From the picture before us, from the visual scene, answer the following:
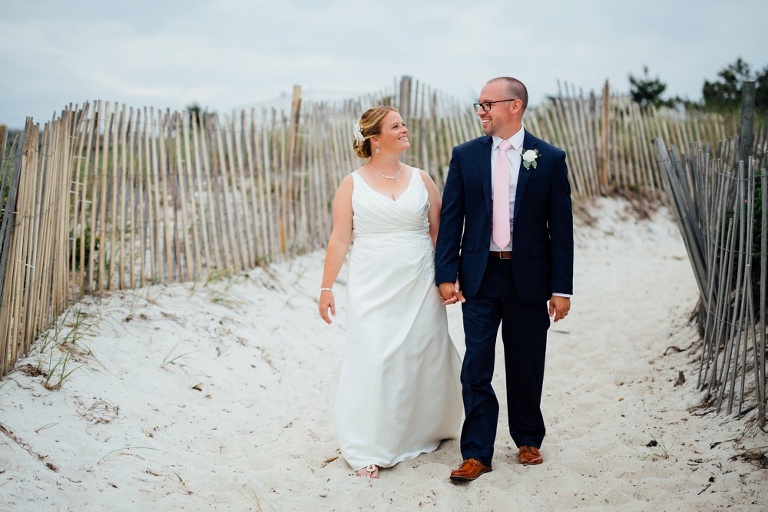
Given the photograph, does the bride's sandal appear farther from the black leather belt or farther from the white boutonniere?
the white boutonniere

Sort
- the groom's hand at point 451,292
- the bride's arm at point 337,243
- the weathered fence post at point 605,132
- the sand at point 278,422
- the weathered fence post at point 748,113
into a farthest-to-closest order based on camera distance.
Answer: the weathered fence post at point 605,132 < the weathered fence post at point 748,113 < the bride's arm at point 337,243 < the groom's hand at point 451,292 < the sand at point 278,422

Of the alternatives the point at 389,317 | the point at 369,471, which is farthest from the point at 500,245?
the point at 369,471

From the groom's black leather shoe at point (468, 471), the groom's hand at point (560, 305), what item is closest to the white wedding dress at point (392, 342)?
the groom's black leather shoe at point (468, 471)

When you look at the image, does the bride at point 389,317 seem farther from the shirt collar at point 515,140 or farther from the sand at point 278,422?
the shirt collar at point 515,140

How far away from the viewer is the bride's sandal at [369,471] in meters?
3.81

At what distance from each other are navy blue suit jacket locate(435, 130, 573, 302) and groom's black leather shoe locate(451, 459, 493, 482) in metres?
0.86

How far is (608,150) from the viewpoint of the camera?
11.5 m

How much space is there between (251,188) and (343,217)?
3659mm

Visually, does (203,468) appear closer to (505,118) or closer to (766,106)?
(505,118)

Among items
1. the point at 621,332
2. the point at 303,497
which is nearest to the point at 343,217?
the point at 303,497

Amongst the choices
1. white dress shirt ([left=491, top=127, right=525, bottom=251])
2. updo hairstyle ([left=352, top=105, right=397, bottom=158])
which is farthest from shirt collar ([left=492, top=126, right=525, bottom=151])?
updo hairstyle ([left=352, top=105, right=397, bottom=158])

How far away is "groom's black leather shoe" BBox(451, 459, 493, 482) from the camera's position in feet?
12.0

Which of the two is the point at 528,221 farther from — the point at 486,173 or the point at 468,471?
the point at 468,471

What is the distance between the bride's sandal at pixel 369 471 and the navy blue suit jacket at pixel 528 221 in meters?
1.05
